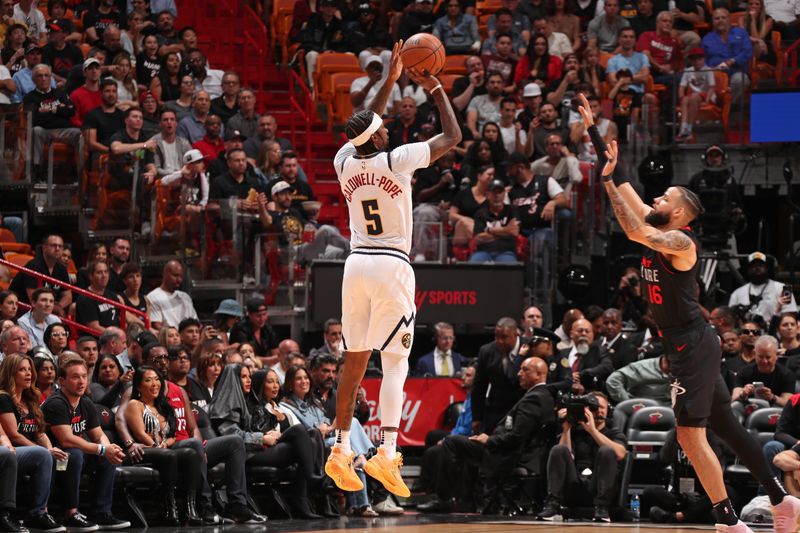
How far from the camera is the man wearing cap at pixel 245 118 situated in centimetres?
1920

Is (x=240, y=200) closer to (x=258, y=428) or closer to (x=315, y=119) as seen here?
(x=258, y=428)

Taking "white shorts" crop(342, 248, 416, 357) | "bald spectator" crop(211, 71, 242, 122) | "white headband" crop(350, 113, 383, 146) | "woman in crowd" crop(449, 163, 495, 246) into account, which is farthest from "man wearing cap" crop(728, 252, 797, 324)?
"white headband" crop(350, 113, 383, 146)

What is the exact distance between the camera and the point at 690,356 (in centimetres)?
950

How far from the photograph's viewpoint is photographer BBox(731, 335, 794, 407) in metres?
13.7

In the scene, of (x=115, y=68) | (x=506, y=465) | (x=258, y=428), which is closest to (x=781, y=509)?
(x=506, y=465)

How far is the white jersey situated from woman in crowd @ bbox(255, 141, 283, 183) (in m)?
8.33

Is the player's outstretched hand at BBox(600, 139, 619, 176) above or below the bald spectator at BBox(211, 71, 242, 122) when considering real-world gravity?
below

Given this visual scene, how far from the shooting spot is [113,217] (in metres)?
17.1

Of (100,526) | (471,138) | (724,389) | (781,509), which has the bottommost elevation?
(100,526)

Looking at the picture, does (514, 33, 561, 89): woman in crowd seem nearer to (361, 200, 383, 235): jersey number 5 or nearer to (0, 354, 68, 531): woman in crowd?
(0, 354, 68, 531): woman in crowd

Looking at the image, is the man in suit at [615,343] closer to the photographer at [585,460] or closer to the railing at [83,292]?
the photographer at [585,460]

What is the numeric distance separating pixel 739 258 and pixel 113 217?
26.0 ft

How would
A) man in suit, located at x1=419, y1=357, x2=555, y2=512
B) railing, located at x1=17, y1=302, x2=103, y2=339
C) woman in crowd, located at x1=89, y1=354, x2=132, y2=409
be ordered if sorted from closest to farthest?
woman in crowd, located at x1=89, y1=354, x2=132, y2=409, man in suit, located at x1=419, y1=357, x2=555, y2=512, railing, located at x1=17, y1=302, x2=103, y2=339

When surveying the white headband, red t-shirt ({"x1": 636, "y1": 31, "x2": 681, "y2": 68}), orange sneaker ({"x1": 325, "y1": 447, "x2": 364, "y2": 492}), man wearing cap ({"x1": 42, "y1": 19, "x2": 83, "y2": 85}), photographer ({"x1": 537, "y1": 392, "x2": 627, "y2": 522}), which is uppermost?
red t-shirt ({"x1": 636, "y1": 31, "x2": 681, "y2": 68})
